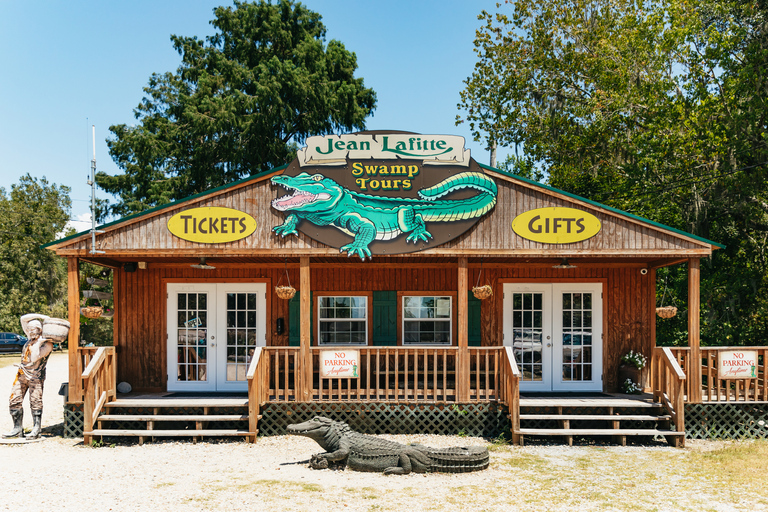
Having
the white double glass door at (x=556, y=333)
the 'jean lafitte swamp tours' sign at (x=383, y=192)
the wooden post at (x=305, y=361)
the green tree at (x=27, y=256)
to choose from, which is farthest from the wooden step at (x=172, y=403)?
the green tree at (x=27, y=256)

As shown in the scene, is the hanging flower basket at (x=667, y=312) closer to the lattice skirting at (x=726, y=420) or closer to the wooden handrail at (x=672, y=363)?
the wooden handrail at (x=672, y=363)

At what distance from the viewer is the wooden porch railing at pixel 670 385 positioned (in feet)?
29.2

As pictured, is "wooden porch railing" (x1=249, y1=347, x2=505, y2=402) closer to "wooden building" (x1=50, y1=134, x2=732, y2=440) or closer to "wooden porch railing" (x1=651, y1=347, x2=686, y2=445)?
"wooden building" (x1=50, y1=134, x2=732, y2=440)

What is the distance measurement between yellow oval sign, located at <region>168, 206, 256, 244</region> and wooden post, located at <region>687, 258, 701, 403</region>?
288 inches

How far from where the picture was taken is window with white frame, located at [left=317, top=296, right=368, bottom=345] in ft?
37.6

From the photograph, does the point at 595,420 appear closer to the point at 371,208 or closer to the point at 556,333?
the point at 556,333

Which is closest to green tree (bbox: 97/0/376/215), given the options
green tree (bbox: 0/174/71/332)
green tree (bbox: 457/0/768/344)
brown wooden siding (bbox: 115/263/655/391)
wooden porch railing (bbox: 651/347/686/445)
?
green tree (bbox: 457/0/768/344)

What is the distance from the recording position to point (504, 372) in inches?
372

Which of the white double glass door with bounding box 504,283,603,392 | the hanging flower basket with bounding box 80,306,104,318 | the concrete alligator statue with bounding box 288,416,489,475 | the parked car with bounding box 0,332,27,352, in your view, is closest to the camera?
the concrete alligator statue with bounding box 288,416,489,475

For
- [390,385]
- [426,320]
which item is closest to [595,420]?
[390,385]

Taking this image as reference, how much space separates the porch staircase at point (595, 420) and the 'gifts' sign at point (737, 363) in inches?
49.6

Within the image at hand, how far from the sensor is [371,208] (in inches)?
377

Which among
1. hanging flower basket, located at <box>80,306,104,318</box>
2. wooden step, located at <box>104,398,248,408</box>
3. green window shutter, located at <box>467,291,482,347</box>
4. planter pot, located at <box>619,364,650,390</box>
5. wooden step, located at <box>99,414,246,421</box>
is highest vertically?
hanging flower basket, located at <box>80,306,104,318</box>

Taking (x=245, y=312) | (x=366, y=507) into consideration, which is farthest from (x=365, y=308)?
(x=366, y=507)
